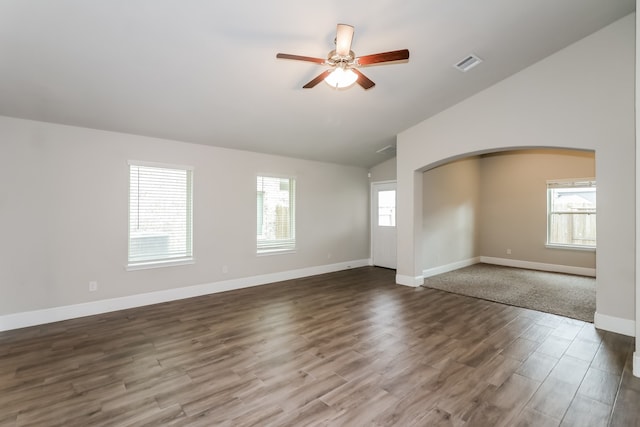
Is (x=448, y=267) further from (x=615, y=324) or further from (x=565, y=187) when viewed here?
(x=615, y=324)

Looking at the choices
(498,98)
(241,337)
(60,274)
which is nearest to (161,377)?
(241,337)

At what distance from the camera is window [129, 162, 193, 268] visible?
4.50 metres

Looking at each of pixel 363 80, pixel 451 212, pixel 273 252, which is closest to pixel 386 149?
pixel 451 212

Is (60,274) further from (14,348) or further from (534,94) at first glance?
(534,94)

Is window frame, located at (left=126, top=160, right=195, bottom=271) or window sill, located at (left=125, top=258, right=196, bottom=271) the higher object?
window frame, located at (left=126, top=160, right=195, bottom=271)

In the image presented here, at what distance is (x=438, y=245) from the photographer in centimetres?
681

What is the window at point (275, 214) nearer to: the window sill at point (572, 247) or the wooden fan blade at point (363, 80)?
the wooden fan blade at point (363, 80)

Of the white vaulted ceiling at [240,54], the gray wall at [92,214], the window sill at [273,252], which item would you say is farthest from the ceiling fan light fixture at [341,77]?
Answer: the window sill at [273,252]

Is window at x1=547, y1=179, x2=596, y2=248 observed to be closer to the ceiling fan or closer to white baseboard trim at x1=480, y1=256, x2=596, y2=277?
white baseboard trim at x1=480, y1=256, x2=596, y2=277

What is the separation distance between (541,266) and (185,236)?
7.81 metres

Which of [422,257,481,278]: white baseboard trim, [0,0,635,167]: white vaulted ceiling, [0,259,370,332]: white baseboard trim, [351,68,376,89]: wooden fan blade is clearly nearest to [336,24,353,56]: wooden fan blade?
[351,68,376,89]: wooden fan blade

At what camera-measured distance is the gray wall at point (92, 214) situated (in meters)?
3.70

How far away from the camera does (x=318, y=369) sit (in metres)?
2.75

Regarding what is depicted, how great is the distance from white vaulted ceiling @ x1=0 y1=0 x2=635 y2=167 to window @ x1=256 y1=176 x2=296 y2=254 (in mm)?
1440
